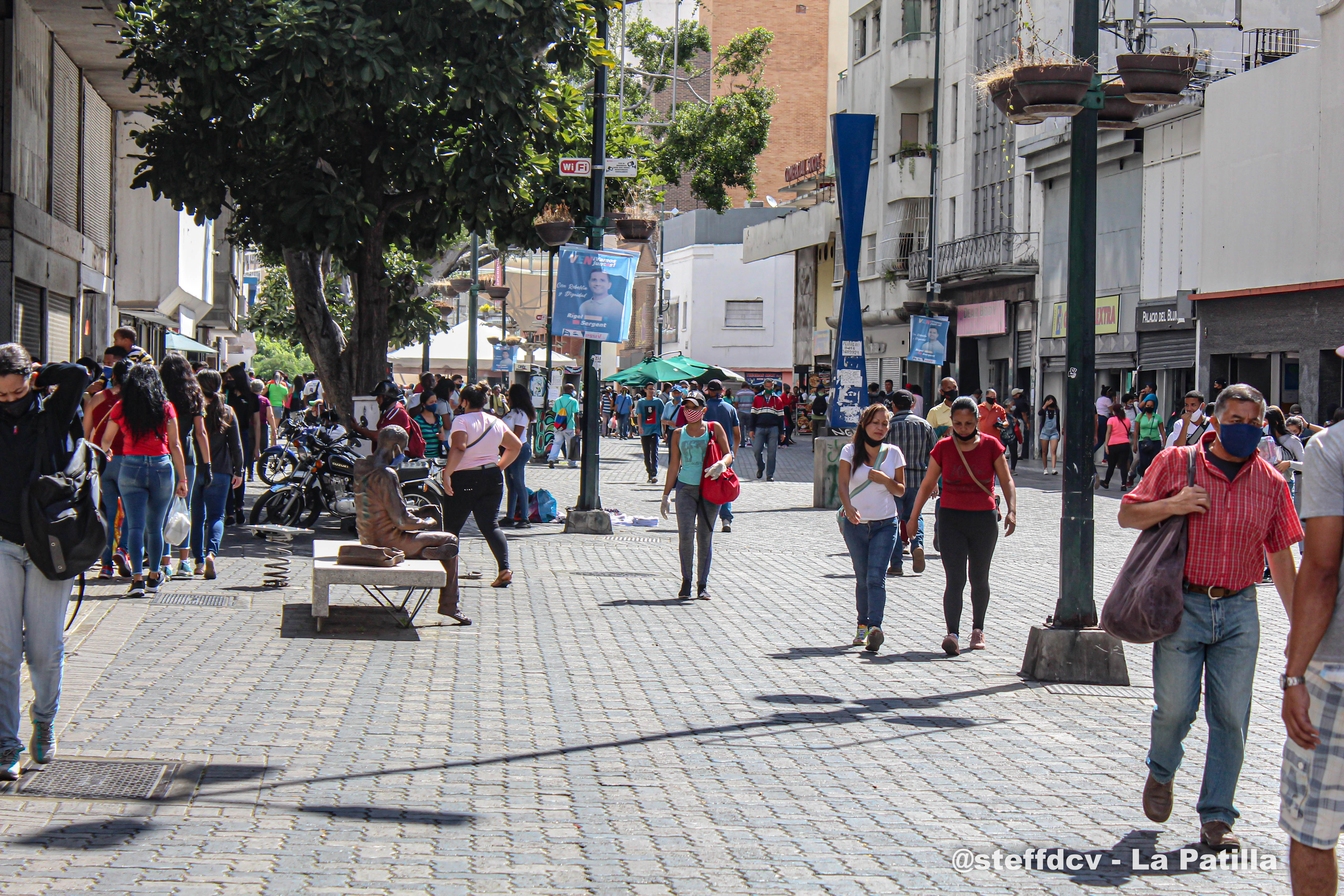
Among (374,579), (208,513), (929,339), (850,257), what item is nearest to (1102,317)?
(929,339)

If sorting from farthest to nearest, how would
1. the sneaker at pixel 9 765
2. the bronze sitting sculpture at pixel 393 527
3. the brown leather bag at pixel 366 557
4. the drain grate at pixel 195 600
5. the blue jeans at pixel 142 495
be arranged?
1. the blue jeans at pixel 142 495
2. the drain grate at pixel 195 600
3. the bronze sitting sculpture at pixel 393 527
4. the brown leather bag at pixel 366 557
5. the sneaker at pixel 9 765

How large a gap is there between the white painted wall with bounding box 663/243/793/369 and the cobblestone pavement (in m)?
59.8

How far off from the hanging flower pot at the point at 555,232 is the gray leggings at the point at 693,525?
787 centimetres

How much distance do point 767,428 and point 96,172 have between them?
12356 millimetres

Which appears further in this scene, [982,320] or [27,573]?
[982,320]

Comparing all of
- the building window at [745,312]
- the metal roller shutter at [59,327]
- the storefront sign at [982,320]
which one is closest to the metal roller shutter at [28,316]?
the metal roller shutter at [59,327]

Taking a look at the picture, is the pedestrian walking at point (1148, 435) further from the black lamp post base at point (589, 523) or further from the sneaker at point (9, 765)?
the sneaker at point (9, 765)

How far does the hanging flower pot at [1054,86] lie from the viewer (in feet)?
29.1

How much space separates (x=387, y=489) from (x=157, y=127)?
957 cm

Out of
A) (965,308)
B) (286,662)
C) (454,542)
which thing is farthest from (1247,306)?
(286,662)

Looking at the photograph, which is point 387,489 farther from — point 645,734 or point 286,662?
point 645,734

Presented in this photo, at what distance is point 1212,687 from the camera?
5793mm

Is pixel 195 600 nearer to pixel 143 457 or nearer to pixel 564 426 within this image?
pixel 143 457

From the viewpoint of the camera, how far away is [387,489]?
422 inches
